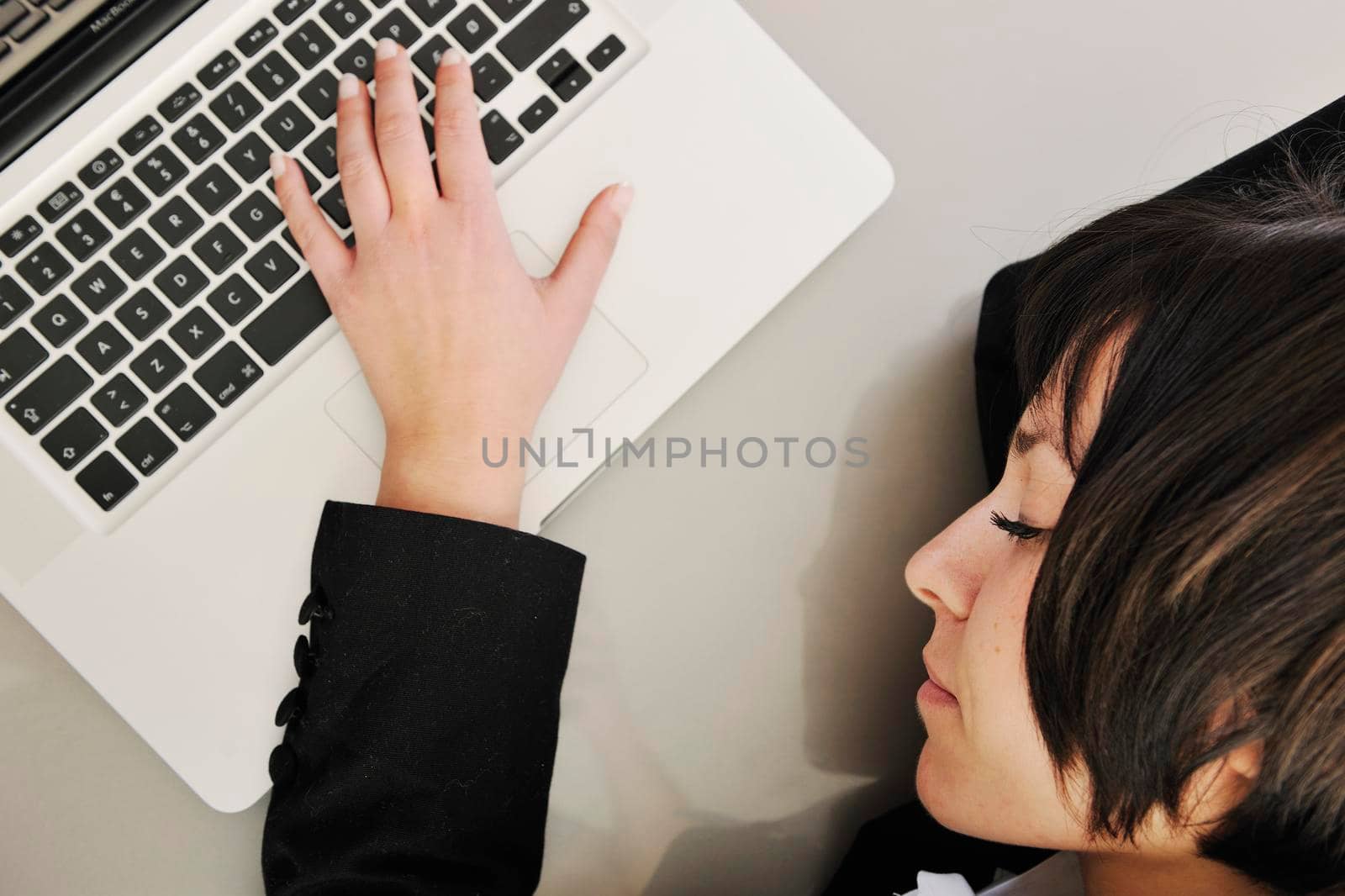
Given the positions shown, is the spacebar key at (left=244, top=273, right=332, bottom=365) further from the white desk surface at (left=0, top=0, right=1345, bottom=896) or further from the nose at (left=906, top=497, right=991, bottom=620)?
the nose at (left=906, top=497, right=991, bottom=620)

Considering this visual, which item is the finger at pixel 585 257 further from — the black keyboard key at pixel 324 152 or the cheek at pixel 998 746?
the cheek at pixel 998 746

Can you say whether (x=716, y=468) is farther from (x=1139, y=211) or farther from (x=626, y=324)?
(x=1139, y=211)

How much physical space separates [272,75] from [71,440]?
0.21 meters

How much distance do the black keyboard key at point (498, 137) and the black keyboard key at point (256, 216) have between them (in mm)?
112

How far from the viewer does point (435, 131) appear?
0.48m

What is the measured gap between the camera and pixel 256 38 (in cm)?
47

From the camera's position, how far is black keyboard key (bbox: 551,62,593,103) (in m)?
0.49

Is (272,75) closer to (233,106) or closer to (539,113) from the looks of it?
(233,106)

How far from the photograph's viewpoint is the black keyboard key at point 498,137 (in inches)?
19.1

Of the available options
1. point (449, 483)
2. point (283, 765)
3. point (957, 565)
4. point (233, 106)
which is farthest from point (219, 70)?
point (957, 565)

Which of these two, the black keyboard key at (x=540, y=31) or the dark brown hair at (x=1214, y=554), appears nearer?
the dark brown hair at (x=1214, y=554)

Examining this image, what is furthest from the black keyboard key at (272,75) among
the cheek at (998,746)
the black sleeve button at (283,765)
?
the cheek at (998,746)

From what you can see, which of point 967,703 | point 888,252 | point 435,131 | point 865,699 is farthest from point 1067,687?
point 435,131

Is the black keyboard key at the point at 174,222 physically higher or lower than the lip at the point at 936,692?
higher
